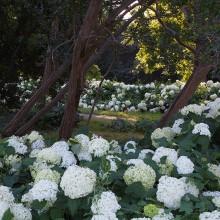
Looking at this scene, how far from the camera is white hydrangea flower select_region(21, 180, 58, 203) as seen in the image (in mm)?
2842

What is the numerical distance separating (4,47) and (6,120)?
1.29 m

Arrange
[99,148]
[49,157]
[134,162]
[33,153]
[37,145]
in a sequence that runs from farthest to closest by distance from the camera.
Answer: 1. [37,145]
2. [33,153]
3. [99,148]
4. [49,157]
5. [134,162]

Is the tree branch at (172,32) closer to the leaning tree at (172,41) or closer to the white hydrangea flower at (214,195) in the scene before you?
the leaning tree at (172,41)

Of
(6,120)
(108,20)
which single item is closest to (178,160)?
(108,20)

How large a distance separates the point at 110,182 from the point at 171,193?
1.14 feet

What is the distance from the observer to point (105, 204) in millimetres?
2707

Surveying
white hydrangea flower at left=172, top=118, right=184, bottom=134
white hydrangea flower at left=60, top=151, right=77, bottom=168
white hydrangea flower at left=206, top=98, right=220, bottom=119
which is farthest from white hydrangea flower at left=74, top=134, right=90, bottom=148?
white hydrangea flower at left=206, top=98, right=220, bottom=119

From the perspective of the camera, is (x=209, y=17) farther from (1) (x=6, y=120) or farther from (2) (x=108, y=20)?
(1) (x=6, y=120)

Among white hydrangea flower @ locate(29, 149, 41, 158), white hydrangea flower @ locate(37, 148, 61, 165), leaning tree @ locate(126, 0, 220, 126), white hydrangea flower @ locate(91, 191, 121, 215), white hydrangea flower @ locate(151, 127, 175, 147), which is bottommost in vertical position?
white hydrangea flower @ locate(91, 191, 121, 215)

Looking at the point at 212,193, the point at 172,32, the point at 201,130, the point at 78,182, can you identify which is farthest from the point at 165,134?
the point at 172,32

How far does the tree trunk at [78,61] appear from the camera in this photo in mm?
5191

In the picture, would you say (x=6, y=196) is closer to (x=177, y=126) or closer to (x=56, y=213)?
(x=56, y=213)

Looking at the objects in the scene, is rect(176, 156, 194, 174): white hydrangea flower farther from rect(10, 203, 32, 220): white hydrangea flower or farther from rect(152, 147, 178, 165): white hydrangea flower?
rect(10, 203, 32, 220): white hydrangea flower

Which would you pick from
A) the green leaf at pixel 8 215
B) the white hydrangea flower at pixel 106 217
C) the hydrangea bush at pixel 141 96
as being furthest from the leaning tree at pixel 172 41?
the hydrangea bush at pixel 141 96
